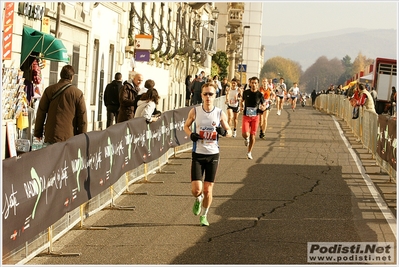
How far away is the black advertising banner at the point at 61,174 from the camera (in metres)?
7.82

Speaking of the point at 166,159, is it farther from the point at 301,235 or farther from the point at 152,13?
the point at 152,13

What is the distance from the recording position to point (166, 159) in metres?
19.8

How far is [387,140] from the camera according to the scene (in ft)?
57.5

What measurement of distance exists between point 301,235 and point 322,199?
11.5 feet

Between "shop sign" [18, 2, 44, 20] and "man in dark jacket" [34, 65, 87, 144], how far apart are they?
7.98 meters

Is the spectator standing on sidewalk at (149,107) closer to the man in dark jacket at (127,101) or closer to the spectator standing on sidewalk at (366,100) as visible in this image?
the man in dark jacket at (127,101)

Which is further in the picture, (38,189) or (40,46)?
(40,46)

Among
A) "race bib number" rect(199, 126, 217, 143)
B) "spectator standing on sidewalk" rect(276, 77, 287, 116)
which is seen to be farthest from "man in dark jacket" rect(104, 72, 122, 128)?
"spectator standing on sidewalk" rect(276, 77, 287, 116)

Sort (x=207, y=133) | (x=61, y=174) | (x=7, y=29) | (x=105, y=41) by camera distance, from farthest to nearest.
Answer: (x=105, y=41) → (x=7, y=29) → (x=207, y=133) → (x=61, y=174)

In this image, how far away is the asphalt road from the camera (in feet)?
31.4

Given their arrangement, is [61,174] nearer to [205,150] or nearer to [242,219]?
[205,150]

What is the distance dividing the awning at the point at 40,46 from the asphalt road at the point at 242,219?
403 cm

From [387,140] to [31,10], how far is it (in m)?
8.80

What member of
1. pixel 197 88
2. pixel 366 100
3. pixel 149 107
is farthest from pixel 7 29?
pixel 197 88
